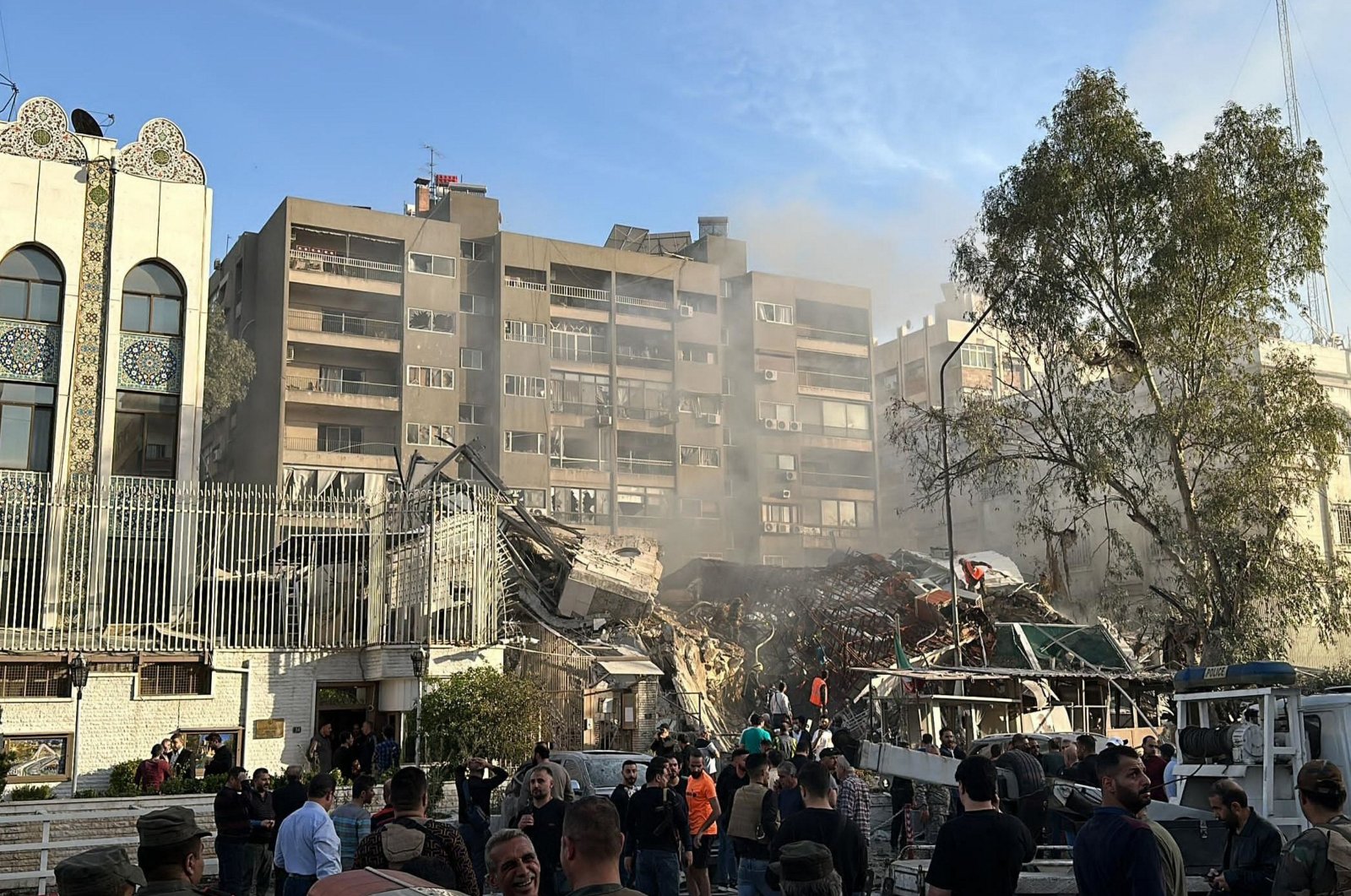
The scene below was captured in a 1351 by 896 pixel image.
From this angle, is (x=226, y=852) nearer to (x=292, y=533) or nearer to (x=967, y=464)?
(x=292, y=533)

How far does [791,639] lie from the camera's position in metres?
34.6

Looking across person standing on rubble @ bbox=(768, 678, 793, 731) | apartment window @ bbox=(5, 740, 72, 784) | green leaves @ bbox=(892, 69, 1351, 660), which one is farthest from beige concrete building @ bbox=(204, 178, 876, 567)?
green leaves @ bbox=(892, 69, 1351, 660)

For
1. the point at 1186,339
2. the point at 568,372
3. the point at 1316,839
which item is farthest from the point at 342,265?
the point at 1316,839

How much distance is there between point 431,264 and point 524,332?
5.08 m

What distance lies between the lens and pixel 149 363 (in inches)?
1049

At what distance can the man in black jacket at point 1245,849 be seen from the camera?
719 centimetres

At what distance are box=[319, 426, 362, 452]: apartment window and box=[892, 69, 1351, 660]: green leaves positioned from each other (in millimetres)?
32120

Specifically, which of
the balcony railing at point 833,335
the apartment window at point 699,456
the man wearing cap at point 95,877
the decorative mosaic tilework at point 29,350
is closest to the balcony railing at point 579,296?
the apartment window at point 699,456

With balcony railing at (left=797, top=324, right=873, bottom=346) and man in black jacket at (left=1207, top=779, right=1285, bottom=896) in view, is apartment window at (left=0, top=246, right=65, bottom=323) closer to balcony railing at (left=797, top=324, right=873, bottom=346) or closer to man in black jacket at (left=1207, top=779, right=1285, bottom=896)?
man in black jacket at (left=1207, top=779, right=1285, bottom=896)

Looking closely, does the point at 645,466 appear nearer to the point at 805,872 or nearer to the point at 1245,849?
the point at 1245,849

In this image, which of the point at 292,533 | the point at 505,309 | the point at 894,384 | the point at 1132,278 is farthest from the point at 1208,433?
the point at 894,384

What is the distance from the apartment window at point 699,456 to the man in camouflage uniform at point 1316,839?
5448 centimetres

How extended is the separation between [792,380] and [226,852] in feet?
182

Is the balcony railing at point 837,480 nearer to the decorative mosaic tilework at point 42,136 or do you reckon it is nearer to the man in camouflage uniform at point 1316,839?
the decorative mosaic tilework at point 42,136
